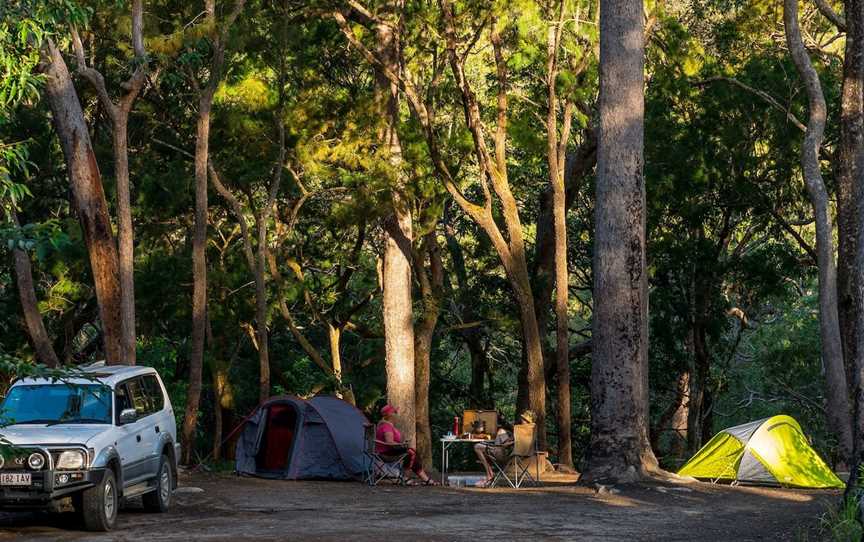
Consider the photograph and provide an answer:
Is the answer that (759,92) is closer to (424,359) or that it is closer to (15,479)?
(424,359)

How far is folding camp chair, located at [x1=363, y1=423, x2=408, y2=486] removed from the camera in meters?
18.5

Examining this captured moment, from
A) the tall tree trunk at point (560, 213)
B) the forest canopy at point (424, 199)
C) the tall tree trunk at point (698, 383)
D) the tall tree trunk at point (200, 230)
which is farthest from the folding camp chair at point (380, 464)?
the tall tree trunk at point (698, 383)

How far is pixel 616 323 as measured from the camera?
52.6 feet

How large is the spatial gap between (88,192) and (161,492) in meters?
6.83

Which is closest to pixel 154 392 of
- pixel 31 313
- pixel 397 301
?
pixel 397 301

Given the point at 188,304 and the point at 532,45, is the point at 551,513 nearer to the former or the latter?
the point at 532,45

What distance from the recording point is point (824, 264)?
71.7 ft

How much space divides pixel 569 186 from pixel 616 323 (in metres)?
11.0

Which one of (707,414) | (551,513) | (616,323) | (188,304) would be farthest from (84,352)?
(551,513)

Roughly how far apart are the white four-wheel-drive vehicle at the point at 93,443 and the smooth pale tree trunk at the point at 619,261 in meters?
5.29

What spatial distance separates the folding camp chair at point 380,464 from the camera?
18484 mm

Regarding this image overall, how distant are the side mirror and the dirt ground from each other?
1.00m

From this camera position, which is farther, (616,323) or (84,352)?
(84,352)

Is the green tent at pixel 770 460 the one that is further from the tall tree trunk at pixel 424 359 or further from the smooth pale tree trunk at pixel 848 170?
the tall tree trunk at pixel 424 359
